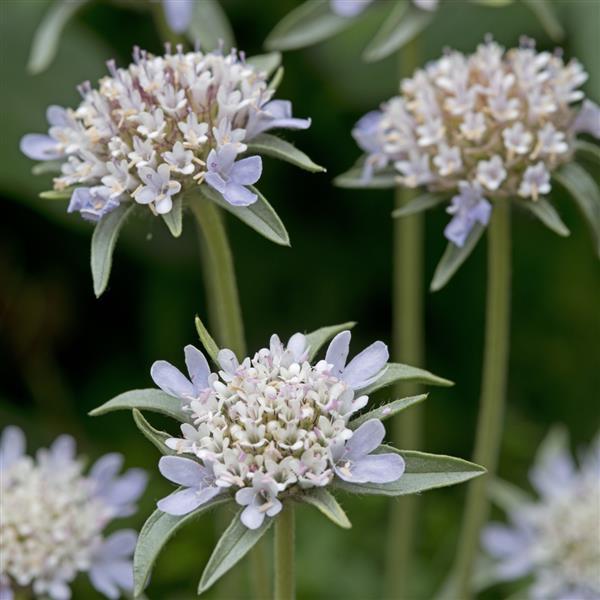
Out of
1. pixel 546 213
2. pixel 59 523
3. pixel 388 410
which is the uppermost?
pixel 546 213

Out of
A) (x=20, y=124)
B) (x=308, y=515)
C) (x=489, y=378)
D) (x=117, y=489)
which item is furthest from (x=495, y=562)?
(x=20, y=124)

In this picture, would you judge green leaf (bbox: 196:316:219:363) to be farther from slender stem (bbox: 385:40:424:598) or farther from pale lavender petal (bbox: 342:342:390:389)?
slender stem (bbox: 385:40:424:598)

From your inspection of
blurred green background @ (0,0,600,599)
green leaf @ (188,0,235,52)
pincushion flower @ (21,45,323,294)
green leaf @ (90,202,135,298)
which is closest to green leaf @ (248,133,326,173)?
pincushion flower @ (21,45,323,294)

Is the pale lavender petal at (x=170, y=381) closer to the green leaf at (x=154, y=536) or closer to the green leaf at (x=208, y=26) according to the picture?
the green leaf at (x=154, y=536)

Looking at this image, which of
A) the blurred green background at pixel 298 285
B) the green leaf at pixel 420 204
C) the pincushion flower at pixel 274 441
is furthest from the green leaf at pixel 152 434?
the blurred green background at pixel 298 285

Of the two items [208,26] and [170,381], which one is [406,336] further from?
[170,381]

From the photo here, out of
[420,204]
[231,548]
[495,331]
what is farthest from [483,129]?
[231,548]
